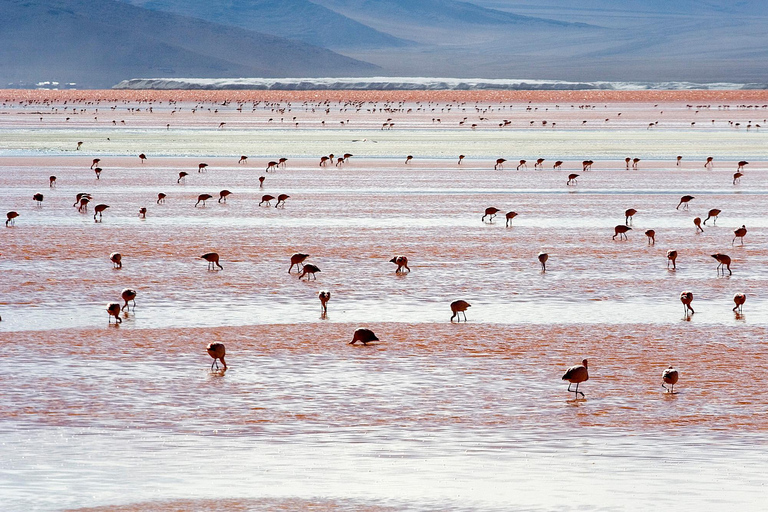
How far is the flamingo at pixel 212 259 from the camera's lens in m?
18.4

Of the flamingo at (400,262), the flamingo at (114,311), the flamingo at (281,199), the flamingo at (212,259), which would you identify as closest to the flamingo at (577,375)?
the flamingo at (114,311)

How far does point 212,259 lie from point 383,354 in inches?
251

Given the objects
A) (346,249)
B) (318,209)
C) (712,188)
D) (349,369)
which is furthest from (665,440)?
(712,188)

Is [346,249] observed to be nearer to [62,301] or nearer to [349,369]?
[62,301]

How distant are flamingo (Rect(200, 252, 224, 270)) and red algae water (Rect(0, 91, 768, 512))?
0.34 metres

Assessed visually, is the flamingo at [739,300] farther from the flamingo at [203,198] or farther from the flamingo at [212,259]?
the flamingo at [203,198]

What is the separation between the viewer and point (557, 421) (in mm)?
10039

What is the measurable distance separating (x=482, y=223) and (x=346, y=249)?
469cm

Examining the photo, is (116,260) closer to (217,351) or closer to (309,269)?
(309,269)

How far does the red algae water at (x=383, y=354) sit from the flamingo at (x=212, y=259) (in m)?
0.34

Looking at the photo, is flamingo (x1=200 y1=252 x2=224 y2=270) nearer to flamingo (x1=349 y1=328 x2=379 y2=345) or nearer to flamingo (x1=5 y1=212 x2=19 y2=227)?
flamingo (x1=349 y1=328 x2=379 y2=345)

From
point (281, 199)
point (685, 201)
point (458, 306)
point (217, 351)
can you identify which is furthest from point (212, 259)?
point (685, 201)

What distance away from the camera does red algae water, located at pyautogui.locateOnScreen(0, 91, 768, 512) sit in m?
8.56

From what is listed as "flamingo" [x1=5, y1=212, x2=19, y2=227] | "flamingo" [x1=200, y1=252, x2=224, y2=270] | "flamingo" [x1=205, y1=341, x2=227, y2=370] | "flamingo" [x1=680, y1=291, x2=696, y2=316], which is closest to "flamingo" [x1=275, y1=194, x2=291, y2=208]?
"flamingo" [x1=5, y1=212, x2=19, y2=227]
